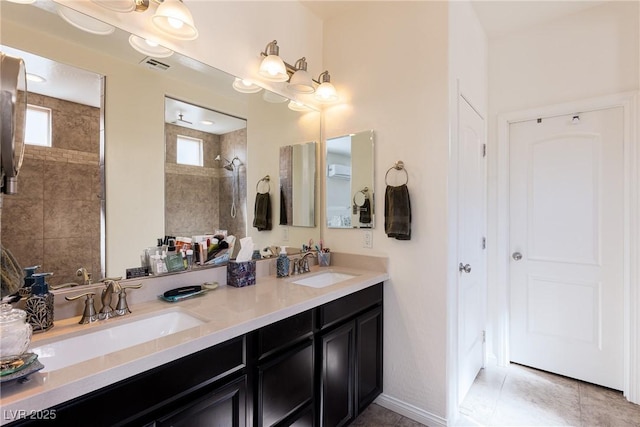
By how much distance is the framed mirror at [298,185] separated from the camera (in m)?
2.22

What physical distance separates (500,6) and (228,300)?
106 inches

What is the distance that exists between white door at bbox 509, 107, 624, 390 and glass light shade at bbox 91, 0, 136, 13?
2.75 metres

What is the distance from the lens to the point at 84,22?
4.09 ft

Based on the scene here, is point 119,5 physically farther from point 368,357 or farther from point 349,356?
point 368,357

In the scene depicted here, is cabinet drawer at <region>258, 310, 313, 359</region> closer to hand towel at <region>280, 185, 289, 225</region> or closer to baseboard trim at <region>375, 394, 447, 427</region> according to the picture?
hand towel at <region>280, 185, 289, 225</region>

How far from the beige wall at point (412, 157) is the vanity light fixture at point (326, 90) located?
16 cm

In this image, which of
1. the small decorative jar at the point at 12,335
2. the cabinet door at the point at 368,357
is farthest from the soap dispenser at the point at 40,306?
the cabinet door at the point at 368,357

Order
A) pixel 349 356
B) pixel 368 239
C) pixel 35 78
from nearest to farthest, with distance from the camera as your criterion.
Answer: pixel 35 78, pixel 349 356, pixel 368 239

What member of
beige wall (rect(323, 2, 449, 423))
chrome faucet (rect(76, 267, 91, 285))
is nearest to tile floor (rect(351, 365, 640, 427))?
beige wall (rect(323, 2, 449, 423))

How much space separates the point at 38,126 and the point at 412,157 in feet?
5.96

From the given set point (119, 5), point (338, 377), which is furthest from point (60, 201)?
point (338, 377)

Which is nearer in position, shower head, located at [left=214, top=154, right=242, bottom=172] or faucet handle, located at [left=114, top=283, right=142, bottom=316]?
faucet handle, located at [left=114, top=283, right=142, bottom=316]

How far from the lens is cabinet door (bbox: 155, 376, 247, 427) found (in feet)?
3.14

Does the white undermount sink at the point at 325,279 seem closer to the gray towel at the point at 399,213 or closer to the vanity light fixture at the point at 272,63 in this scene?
the gray towel at the point at 399,213
